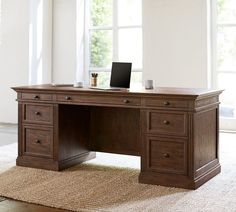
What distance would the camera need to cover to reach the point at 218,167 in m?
4.19

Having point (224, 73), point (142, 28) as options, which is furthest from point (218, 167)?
point (142, 28)

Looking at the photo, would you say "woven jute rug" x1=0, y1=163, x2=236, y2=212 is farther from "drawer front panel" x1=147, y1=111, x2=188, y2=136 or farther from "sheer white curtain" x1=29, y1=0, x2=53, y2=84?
"sheer white curtain" x1=29, y1=0, x2=53, y2=84

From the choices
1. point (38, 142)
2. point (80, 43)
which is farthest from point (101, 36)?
point (38, 142)

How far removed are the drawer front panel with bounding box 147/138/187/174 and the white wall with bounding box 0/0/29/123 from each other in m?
4.00

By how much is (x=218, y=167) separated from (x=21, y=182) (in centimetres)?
177

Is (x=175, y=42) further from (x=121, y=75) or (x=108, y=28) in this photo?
(x=121, y=75)

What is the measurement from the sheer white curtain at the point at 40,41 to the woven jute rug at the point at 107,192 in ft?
10.9

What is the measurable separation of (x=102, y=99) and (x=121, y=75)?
0.42 metres

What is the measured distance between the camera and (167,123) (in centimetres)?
370

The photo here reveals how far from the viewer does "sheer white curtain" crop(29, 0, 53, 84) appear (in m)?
7.30

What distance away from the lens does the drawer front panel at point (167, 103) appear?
11.9 ft

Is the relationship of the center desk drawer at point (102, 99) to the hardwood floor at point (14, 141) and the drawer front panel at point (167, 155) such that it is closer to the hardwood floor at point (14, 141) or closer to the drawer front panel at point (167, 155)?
the drawer front panel at point (167, 155)

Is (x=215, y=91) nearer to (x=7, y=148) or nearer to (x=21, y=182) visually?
(x=21, y=182)

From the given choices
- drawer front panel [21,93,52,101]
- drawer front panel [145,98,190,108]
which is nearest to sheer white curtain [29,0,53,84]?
drawer front panel [21,93,52,101]
